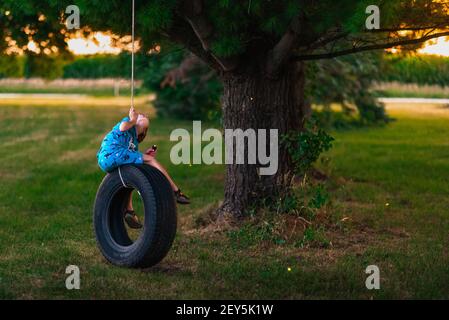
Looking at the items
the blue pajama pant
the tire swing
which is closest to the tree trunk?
the tire swing

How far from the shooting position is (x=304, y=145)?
26.7 ft

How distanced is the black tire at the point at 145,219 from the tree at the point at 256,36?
4.82ft

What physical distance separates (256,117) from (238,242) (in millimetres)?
1422

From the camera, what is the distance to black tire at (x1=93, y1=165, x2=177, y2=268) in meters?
6.32

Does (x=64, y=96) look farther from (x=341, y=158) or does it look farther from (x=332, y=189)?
(x=332, y=189)

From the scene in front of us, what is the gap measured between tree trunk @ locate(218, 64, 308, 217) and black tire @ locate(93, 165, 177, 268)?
1731mm

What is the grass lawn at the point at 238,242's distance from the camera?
241 inches

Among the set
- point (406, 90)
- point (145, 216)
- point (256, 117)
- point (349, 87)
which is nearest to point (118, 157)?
point (145, 216)

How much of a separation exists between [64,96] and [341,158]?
3463 cm

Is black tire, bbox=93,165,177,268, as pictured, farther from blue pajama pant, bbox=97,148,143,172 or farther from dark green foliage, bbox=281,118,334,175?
dark green foliage, bbox=281,118,334,175

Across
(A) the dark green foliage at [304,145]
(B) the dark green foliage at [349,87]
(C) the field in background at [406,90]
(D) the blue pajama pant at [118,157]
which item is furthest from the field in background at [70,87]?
(D) the blue pajama pant at [118,157]

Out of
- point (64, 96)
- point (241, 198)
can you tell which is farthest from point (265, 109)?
point (64, 96)

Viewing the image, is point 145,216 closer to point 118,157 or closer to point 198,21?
point 118,157
